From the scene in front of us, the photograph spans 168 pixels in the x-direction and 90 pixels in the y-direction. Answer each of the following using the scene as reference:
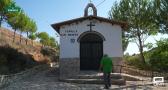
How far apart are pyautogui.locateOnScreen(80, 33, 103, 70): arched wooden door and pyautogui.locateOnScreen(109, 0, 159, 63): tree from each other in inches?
487

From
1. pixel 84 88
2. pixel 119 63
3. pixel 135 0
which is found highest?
pixel 135 0

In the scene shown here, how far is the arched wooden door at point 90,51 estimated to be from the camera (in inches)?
934

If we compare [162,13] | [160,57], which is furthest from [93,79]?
[162,13]

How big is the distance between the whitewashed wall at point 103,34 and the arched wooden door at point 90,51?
17.9 inches

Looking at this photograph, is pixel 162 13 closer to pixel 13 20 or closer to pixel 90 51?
pixel 90 51

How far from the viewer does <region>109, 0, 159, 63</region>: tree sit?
35750 mm

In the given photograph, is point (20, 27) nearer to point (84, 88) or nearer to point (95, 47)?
point (95, 47)

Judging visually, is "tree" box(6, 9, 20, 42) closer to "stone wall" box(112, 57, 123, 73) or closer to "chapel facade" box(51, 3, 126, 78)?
"chapel facade" box(51, 3, 126, 78)

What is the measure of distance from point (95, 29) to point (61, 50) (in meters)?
3.00

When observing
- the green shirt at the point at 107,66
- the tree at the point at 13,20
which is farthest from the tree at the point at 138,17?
the green shirt at the point at 107,66

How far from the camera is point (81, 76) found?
20328mm

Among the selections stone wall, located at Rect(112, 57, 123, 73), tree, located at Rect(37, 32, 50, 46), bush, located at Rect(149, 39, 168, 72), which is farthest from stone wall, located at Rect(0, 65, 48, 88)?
tree, located at Rect(37, 32, 50, 46)

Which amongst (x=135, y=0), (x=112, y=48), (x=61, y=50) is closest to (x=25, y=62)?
(x=61, y=50)

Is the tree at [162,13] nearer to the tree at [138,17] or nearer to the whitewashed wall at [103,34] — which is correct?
the tree at [138,17]
